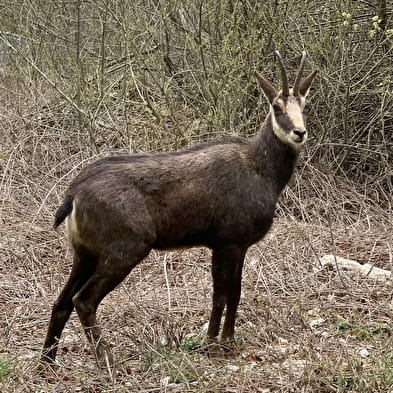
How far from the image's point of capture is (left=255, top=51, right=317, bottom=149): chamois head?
258 inches

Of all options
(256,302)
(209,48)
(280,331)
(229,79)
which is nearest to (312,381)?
(280,331)

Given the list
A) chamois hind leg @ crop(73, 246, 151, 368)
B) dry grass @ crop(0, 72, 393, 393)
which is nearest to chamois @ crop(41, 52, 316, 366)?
chamois hind leg @ crop(73, 246, 151, 368)

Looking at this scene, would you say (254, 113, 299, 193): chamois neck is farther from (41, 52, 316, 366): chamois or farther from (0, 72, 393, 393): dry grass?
(0, 72, 393, 393): dry grass

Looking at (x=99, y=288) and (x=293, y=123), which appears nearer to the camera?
(x=99, y=288)

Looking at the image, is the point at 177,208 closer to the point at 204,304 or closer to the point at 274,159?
the point at 274,159

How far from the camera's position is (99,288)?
597cm

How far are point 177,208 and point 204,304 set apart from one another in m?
1.61

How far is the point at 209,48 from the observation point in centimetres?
1091

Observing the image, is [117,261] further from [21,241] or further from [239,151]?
[21,241]

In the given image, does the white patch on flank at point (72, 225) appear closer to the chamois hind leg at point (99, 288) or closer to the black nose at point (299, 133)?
the chamois hind leg at point (99, 288)

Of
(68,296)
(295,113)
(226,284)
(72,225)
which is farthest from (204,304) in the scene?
(295,113)

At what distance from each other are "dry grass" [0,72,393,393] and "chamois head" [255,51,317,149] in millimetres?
1573

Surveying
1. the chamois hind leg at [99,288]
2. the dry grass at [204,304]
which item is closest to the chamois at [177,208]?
the chamois hind leg at [99,288]

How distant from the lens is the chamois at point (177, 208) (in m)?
5.97
